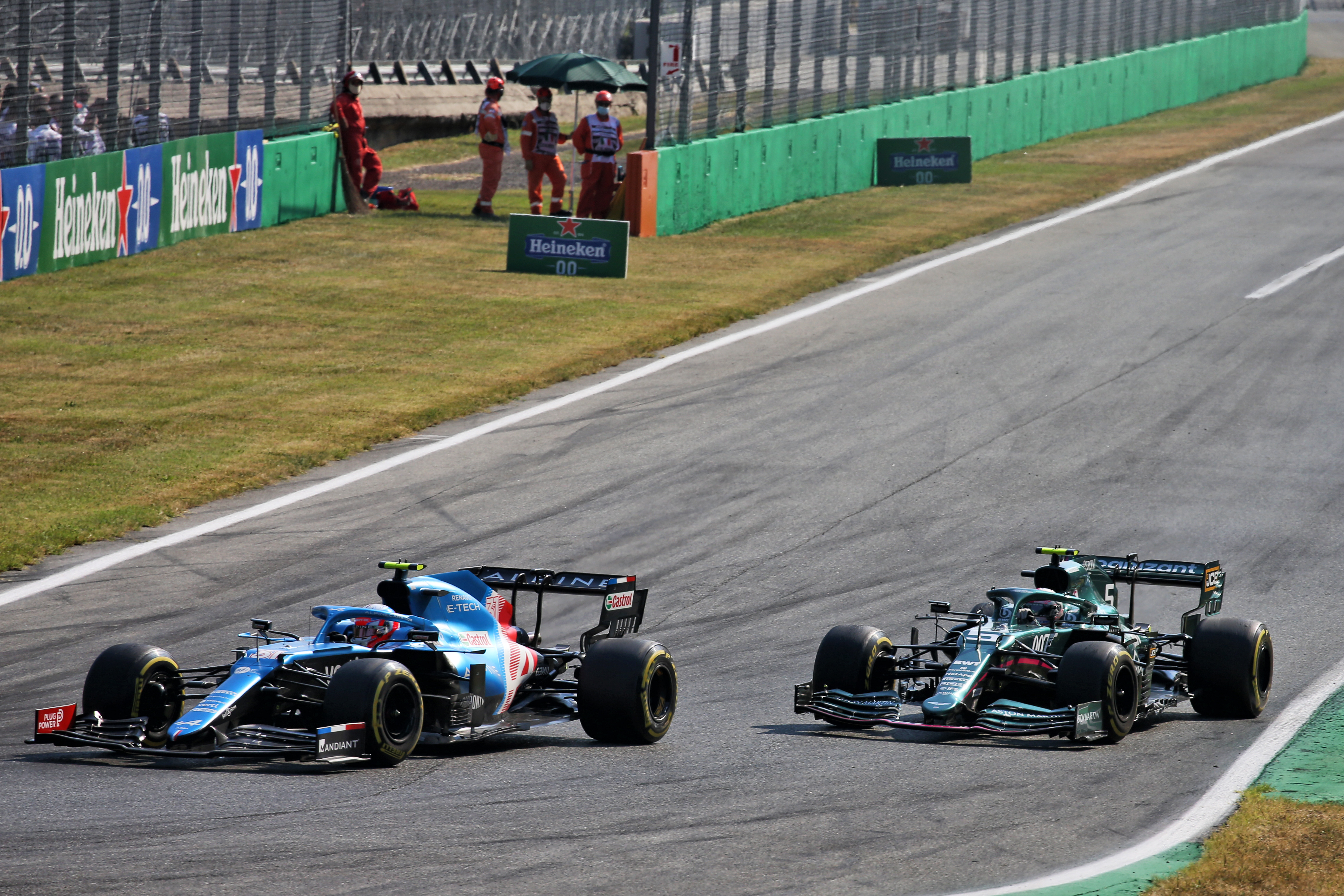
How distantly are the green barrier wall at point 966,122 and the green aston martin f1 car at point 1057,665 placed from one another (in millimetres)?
18987

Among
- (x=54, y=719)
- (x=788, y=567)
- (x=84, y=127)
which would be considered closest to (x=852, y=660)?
(x=788, y=567)

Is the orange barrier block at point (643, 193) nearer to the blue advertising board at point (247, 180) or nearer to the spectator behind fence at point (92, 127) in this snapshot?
the blue advertising board at point (247, 180)

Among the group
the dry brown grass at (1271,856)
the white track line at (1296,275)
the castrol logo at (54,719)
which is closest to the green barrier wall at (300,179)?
the white track line at (1296,275)

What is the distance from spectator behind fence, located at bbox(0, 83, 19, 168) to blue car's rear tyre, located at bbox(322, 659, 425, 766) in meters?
17.1

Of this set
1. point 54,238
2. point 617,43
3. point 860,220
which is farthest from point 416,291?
point 617,43

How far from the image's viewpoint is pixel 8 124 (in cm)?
2358

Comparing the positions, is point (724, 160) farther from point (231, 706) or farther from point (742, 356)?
point (231, 706)

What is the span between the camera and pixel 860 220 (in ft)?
107

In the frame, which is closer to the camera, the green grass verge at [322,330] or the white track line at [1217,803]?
the white track line at [1217,803]

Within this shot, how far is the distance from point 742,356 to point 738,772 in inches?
518

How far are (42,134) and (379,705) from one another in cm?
1800

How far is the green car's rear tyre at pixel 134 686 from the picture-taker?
30.5 feet

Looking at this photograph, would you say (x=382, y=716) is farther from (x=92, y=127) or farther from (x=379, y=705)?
(x=92, y=127)

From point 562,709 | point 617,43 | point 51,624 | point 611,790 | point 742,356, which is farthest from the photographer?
point 617,43
